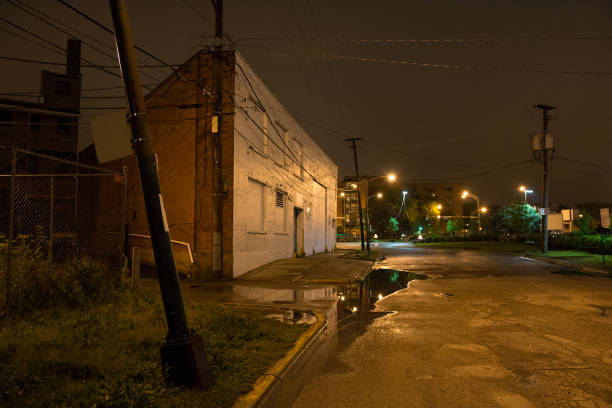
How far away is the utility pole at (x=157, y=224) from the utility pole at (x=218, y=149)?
37.0 feet

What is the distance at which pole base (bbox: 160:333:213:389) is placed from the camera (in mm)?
4832

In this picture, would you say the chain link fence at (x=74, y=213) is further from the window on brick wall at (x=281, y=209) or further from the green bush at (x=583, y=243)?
the green bush at (x=583, y=243)

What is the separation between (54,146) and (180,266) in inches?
922

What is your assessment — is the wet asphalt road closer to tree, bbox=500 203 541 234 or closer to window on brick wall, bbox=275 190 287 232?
window on brick wall, bbox=275 190 287 232

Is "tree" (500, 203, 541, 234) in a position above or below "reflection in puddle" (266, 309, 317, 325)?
above

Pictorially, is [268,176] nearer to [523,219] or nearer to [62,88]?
[62,88]

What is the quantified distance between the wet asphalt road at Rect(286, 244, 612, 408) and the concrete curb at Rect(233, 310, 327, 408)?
1.25ft

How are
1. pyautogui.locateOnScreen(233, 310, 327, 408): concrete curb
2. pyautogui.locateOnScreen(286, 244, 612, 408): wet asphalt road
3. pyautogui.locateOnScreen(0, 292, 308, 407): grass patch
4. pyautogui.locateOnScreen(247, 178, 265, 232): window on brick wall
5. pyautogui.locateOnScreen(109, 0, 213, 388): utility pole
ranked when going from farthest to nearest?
1. pyautogui.locateOnScreen(247, 178, 265, 232): window on brick wall
2. pyautogui.locateOnScreen(286, 244, 612, 408): wet asphalt road
3. pyautogui.locateOnScreen(109, 0, 213, 388): utility pole
4. pyautogui.locateOnScreen(233, 310, 327, 408): concrete curb
5. pyautogui.locateOnScreen(0, 292, 308, 407): grass patch

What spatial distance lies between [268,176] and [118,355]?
53.6 ft

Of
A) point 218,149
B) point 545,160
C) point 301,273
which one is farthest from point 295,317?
point 545,160

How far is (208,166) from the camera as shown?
17188 mm

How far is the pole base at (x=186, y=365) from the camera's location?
4.83 metres

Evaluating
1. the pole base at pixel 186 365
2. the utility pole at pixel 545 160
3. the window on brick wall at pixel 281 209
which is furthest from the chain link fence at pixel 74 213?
the utility pole at pixel 545 160

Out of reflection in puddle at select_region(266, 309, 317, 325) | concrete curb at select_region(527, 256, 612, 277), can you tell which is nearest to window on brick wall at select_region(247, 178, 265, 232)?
reflection in puddle at select_region(266, 309, 317, 325)
